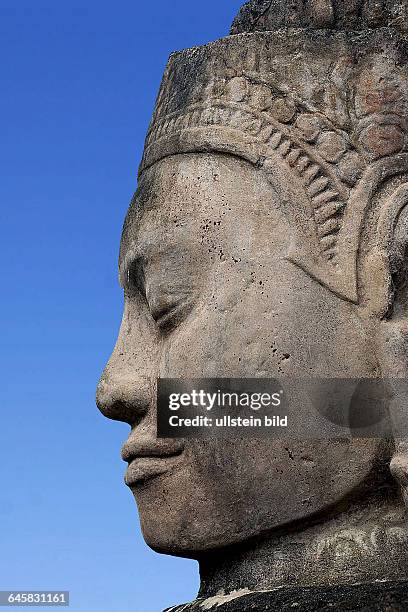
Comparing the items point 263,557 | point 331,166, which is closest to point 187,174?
point 331,166

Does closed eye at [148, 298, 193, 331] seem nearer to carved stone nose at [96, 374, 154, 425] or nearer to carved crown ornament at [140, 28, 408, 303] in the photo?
carved stone nose at [96, 374, 154, 425]

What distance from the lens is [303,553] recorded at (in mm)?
5918

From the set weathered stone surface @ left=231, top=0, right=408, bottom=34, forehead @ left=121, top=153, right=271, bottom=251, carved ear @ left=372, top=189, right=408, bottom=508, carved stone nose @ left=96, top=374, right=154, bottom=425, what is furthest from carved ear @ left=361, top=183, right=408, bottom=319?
carved stone nose @ left=96, top=374, right=154, bottom=425

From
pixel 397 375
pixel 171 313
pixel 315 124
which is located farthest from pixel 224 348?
pixel 315 124

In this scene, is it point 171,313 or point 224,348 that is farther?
point 171,313

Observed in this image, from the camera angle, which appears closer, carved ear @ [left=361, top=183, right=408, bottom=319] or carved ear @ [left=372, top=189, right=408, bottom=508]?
carved ear @ [left=372, top=189, right=408, bottom=508]

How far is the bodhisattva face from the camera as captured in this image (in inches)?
232

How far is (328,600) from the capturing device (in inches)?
214

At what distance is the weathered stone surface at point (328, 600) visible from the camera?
531 cm

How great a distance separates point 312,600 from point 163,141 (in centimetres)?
252

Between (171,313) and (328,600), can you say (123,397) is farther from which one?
(328,600)

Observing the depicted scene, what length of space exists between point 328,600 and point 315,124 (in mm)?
2292

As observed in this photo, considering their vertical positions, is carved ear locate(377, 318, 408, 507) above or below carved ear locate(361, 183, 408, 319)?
below

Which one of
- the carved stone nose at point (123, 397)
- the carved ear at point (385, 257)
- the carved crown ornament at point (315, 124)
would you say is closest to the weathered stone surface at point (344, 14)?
the carved crown ornament at point (315, 124)
